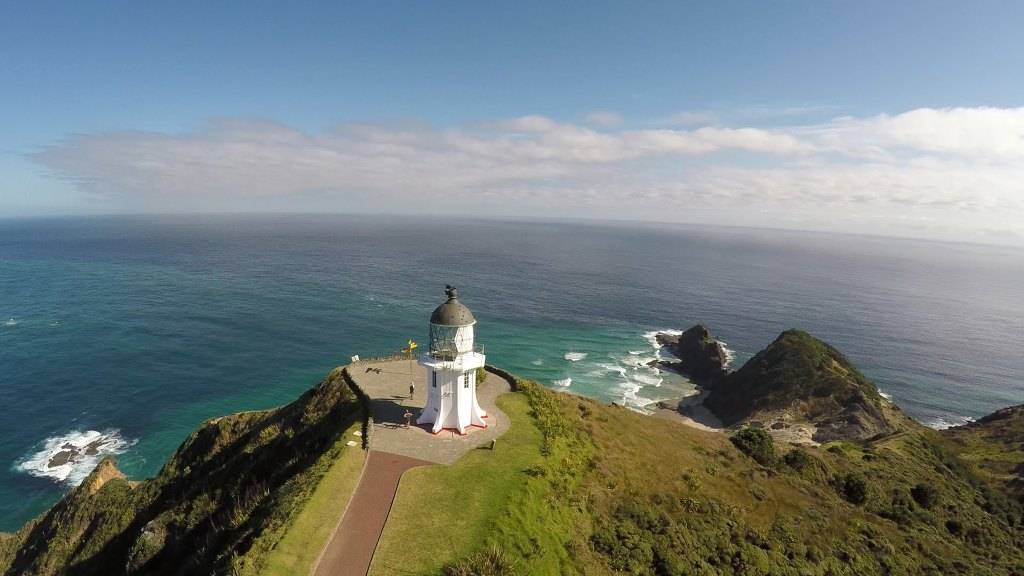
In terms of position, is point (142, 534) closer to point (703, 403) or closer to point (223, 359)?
point (223, 359)

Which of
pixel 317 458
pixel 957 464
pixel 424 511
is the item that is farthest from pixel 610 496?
pixel 957 464

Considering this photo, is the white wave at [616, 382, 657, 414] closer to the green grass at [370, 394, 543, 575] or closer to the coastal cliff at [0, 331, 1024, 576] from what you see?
the coastal cliff at [0, 331, 1024, 576]

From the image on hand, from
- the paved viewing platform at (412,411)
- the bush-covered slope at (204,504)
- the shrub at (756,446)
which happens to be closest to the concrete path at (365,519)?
the paved viewing platform at (412,411)

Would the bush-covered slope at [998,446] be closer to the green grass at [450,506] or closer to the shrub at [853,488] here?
the shrub at [853,488]

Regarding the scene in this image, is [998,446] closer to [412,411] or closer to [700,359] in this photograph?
[700,359]

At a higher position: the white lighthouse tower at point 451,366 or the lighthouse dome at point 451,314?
the lighthouse dome at point 451,314

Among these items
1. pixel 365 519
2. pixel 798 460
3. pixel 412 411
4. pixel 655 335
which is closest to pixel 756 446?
pixel 798 460
